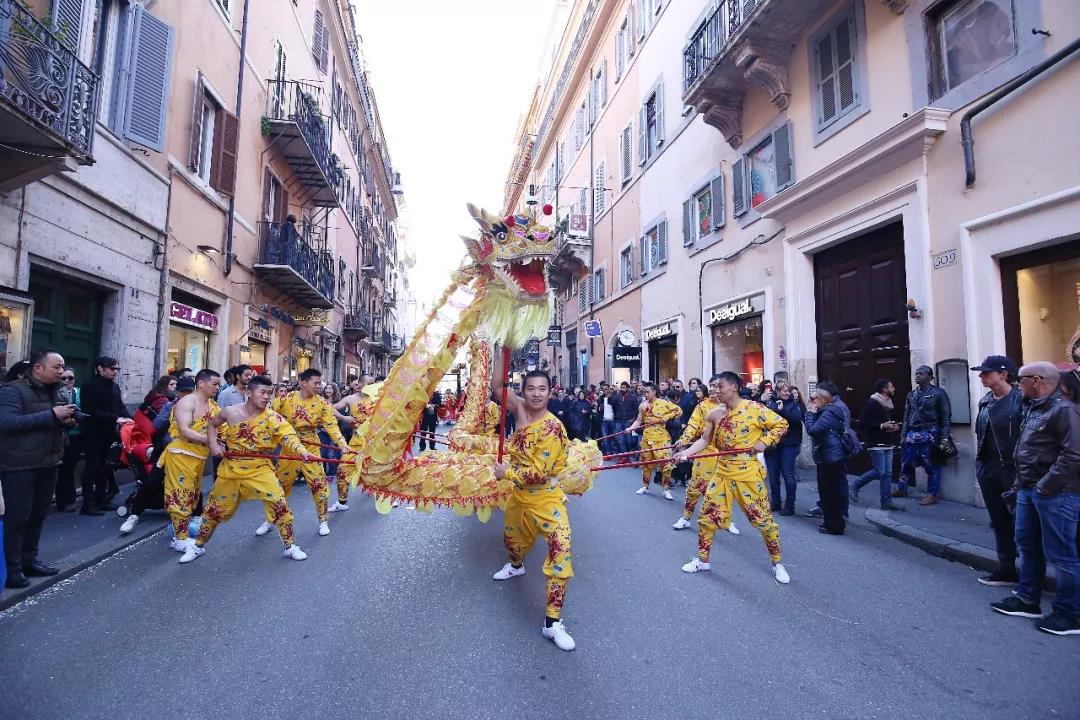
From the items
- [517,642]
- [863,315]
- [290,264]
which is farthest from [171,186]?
[863,315]

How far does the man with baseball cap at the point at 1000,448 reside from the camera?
4.47m

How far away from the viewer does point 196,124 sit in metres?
11.1

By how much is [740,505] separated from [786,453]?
2906mm

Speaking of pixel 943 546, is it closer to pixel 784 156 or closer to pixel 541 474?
pixel 541 474

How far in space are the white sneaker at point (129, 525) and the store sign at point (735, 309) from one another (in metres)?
11.1

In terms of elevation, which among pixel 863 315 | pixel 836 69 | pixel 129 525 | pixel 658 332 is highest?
pixel 836 69

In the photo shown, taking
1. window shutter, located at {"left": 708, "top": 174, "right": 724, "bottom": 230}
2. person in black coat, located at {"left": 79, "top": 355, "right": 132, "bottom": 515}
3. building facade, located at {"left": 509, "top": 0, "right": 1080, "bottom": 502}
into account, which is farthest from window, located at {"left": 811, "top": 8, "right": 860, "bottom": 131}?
person in black coat, located at {"left": 79, "top": 355, "right": 132, "bottom": 515}

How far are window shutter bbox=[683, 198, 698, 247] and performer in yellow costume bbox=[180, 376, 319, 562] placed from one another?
40.0 feet

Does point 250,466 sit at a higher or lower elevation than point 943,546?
higher

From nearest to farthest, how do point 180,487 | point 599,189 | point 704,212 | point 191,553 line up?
point 191,553
point 180,487
point 704,212
point 599,189

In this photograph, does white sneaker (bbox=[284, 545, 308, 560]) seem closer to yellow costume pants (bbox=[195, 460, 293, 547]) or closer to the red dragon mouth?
yellow costume pants (bbox=[195, 460, 293, 547])

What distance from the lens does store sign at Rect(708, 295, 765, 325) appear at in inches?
473

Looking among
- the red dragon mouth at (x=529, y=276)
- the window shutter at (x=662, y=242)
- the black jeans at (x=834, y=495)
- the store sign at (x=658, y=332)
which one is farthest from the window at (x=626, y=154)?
the red dragon mouth at (x=529, y=276)

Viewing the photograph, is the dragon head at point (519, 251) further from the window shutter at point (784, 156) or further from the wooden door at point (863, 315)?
the window shutter at point (784, 156)
